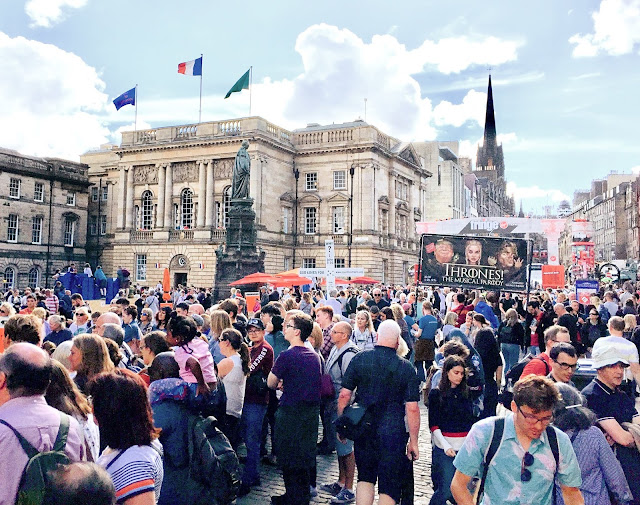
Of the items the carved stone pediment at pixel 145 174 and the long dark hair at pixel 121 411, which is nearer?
the long dark hair at pixel 121 411

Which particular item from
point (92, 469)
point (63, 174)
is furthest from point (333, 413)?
point (63, 174)

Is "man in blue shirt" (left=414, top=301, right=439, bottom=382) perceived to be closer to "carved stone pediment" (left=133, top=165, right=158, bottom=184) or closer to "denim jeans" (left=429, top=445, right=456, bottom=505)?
"denim jeans" (left=429, top=445, right=456, bottom=505)

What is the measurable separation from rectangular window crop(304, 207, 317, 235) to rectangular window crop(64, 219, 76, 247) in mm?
21245

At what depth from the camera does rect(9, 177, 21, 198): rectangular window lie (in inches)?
1869

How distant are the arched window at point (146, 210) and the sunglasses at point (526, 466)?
48717mm

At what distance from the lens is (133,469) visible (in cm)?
305

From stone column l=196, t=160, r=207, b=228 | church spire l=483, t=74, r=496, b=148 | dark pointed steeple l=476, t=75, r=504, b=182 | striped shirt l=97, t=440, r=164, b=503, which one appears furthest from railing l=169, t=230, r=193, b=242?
church spire l=483, t=74, r=496, b=148

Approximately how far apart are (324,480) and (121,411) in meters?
4.56

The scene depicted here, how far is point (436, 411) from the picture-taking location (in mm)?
5551

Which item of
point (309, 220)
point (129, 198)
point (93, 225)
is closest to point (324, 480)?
point (309, 220)

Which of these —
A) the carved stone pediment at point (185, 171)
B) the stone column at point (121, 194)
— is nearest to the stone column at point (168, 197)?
the carved stone pediment at point (185, 171)

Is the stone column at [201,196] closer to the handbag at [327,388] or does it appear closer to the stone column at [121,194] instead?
the stone column at [121,194]

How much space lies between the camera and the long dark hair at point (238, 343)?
20.5 feet

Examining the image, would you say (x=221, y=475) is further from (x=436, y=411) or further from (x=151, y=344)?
(x=436, y=411)
